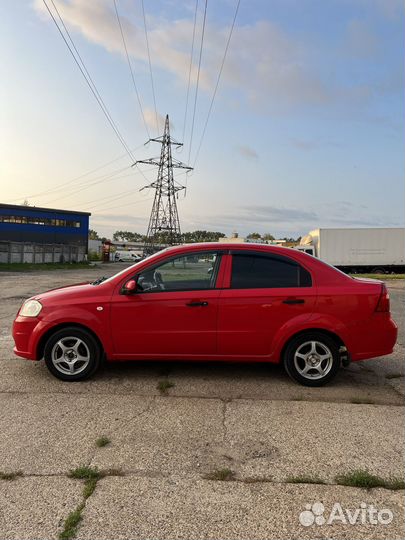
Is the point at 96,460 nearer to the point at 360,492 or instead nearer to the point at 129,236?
the point at 360,492

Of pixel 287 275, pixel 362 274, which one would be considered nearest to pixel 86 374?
pixel 287 275

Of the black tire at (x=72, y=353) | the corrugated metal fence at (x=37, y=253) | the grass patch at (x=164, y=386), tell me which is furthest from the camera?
the corrugated metal fence at (x=37, y=253)

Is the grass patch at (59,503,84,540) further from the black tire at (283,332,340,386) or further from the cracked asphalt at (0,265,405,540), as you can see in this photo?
the black tire at (283,332,340,386)

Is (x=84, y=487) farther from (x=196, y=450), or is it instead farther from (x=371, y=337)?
(x=371, y=337)

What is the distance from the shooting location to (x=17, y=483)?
285cm

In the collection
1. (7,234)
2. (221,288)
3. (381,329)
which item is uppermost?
(7,234)

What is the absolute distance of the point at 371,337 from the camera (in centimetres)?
480

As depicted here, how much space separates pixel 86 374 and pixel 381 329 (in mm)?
3434

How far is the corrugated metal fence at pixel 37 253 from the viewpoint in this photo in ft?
130

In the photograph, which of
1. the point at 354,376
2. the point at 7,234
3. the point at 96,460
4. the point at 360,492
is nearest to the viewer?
the point at 360,492

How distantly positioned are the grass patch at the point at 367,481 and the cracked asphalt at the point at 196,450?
2.1 inches

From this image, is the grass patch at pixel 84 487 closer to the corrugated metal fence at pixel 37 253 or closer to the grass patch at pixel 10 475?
the grass patch at pixel 10 475

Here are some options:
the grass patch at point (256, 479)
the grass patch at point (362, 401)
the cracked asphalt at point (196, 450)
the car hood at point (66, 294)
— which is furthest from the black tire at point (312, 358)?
the car hood at point (66, 294)

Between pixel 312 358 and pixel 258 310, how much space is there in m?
0.85
